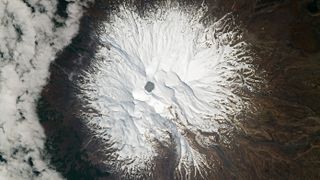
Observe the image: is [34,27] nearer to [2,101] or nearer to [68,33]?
[68,33]

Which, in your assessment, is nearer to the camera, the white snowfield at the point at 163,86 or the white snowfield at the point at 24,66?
the white snowfield at the point at 24,66

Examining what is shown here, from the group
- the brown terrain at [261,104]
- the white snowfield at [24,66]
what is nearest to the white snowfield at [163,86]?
the brown terrain at [261,104]

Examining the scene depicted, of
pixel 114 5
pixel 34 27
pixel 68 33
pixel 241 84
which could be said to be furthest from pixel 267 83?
pixel 34 27

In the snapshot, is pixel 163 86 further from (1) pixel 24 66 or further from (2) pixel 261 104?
(1) pixel 24 66

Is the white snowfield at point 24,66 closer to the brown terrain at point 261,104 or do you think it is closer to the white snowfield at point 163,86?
the brown terrain at point 261,104

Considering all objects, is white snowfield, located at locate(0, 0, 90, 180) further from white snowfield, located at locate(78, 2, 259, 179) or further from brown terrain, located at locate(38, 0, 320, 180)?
white snowfield, located at locate(78, 2, 259, 179)

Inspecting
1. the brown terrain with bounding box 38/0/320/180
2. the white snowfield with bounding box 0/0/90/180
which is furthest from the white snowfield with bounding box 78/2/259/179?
the white snowfield with bounding box 0/0/90/180

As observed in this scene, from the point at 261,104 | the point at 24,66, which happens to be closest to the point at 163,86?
the point at 261,104
